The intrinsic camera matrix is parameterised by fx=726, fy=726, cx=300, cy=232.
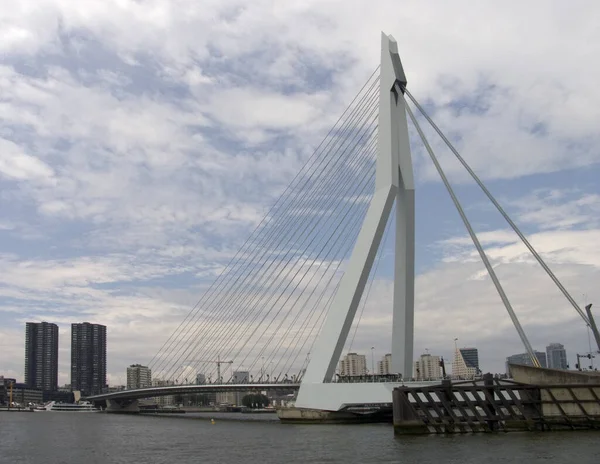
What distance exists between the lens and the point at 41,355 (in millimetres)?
178375

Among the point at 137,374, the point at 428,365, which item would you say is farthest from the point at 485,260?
the point at 137,374

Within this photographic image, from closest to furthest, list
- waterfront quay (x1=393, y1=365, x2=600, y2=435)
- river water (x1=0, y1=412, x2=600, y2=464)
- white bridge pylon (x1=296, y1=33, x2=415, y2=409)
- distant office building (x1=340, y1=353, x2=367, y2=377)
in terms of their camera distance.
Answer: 1. river water (x1=0, y1=412, x2=600, y2=464)
2. waterfront quay (x1=393, y1=365, x2=600, y2=435)
3. white bridge pylon (x1=296, y1=33, x2=415, y2=409)
4. distant office building (x1=340, y1=353, x2=367, y2=377)

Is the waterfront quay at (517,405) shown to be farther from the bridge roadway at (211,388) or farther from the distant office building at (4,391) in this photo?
the distant office building at (4,391)

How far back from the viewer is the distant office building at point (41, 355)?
17688cm

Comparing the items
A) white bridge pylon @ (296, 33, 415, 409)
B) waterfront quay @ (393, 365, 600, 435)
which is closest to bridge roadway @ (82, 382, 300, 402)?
white bridge pylon @ (296, 33, 415, 409)

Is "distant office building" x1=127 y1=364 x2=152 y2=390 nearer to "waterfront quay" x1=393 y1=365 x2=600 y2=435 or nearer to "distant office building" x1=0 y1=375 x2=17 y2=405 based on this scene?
"distant office building" x1=0 y1=375 x2=17 y2=405

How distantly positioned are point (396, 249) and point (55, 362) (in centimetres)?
15738

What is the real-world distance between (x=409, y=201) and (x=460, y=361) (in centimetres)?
6046

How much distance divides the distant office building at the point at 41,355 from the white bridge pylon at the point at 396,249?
15297 centimetres

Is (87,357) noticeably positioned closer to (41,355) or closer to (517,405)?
(41,355)

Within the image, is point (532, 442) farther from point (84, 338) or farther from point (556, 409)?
point (84, 338)

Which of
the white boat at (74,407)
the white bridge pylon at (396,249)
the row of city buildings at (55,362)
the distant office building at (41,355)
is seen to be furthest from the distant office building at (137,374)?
the white bridge pylon at (396,249)

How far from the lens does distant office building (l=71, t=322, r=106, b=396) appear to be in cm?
16950

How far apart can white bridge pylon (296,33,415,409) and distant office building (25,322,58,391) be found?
502 feet
